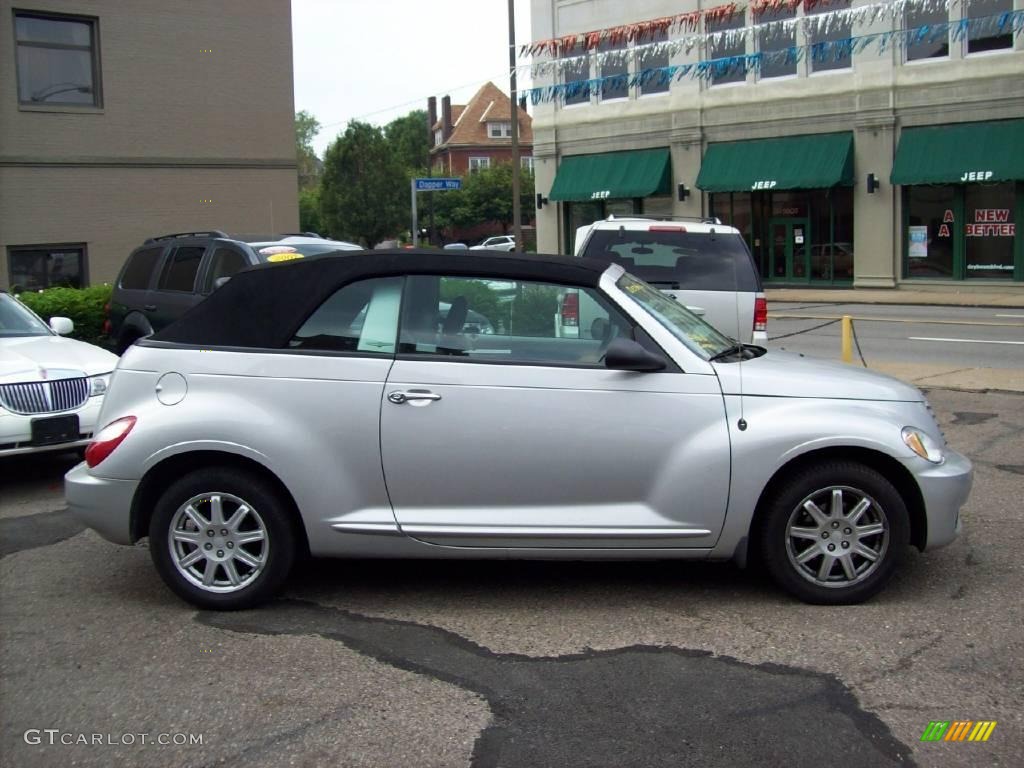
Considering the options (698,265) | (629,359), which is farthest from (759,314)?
(629,359)

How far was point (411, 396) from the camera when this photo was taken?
504cm

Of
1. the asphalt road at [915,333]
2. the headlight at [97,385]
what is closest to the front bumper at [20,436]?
the headlight at [97,385]

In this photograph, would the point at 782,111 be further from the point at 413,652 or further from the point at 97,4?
the point at 413,652

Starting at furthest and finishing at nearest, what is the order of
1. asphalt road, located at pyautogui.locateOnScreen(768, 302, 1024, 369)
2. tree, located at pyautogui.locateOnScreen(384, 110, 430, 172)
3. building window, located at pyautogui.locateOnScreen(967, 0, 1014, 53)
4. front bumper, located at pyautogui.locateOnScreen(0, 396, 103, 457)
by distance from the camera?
tree, located at pyautogui.locateOnScreen(384, 110, 430, 172) → building window, located at pyautogui.locateOnScreen(967, 0, 1014, 53) → asphalt road, located at pyautogui.locateOnScreen(768, 302, 1024, 369) → front bumper, located at pyautogui.locateOnScreen(0, 396, 103, 457)

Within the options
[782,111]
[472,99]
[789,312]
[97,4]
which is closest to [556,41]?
[782,111]

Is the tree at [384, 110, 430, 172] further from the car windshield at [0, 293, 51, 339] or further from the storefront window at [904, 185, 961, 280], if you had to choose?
the car windshield at [0, 293, 51, 339]

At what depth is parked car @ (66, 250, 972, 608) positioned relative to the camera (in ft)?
16.3

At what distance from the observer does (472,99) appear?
85.9m

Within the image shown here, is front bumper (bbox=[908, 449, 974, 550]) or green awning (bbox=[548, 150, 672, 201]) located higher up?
green awning (bbox=[548, 150, 672, 201])

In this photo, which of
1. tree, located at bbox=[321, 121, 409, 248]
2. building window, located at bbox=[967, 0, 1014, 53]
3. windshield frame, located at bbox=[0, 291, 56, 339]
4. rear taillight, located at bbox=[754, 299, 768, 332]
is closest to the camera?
windshield frame, located at bbox=[0, 291, 56, 339]

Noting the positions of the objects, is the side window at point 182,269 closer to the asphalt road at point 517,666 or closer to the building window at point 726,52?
the asphalt road at point 517,666

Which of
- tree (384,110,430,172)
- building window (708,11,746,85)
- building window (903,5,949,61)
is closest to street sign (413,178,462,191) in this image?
building window (708,11,746,85)

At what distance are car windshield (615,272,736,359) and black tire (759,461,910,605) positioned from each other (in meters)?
0.80

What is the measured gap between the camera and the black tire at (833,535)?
195 inches
